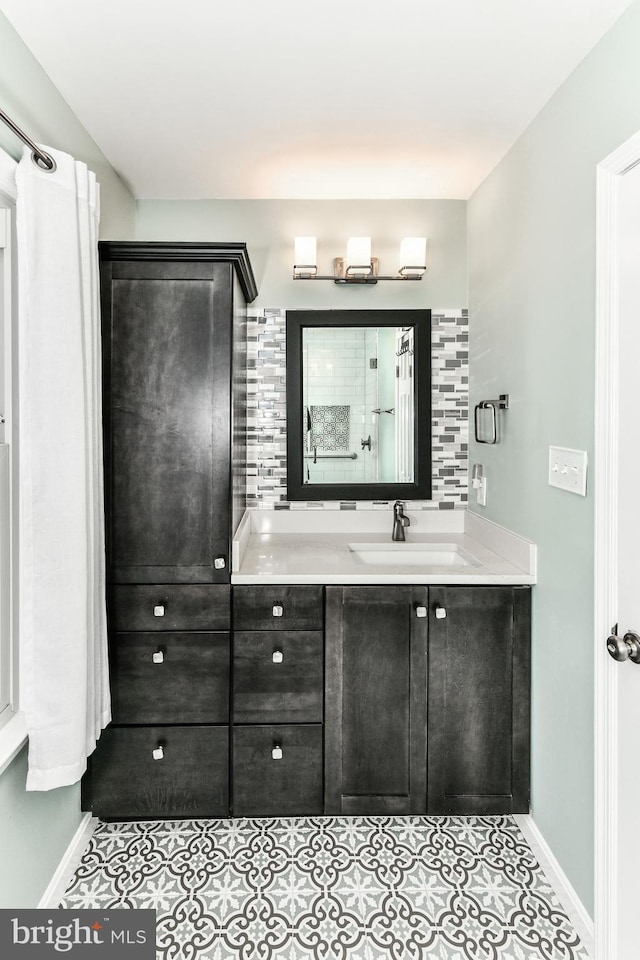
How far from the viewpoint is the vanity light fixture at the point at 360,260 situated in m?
2.72

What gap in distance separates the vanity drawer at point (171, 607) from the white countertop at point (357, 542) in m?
0.11

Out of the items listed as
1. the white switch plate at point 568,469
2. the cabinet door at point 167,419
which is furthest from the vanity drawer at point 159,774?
the white switch plate at point 568,469

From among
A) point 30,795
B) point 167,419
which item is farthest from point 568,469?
point 30,795

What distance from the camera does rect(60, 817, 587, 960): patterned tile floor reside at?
1.71 metres

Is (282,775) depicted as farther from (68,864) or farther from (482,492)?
(482,492)

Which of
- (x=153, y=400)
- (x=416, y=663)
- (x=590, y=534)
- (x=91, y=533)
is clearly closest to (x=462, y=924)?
(x=416, y=663)

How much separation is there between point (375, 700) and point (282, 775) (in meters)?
0.43

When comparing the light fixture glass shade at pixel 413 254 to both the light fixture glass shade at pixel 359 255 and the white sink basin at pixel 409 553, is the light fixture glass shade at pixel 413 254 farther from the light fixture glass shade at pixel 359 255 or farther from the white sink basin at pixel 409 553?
the white sink basin at pixel 409 553

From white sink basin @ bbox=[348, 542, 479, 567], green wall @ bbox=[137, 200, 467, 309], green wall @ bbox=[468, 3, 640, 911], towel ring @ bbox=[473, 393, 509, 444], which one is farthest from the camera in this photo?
green wall @ bbox=[137, 200, 467, 309]

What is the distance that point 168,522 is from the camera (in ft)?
7.01

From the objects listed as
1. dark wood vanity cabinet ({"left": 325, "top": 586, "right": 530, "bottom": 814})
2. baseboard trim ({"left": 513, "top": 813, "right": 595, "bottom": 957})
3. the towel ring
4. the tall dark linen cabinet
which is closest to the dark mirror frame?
the towel ring

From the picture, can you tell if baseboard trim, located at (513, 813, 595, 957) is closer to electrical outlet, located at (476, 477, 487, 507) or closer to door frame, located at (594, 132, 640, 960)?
door frame, located at (594, 132, 640, 960)

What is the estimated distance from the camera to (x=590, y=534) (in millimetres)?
1738

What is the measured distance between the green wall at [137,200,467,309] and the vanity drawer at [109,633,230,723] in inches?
63.0
